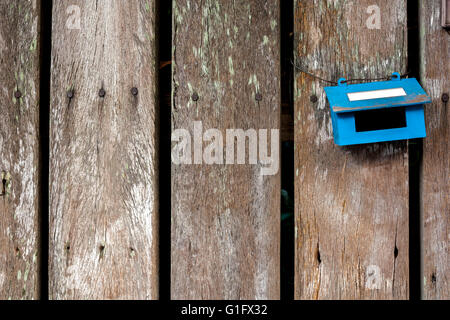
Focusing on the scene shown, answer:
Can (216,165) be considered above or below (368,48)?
below

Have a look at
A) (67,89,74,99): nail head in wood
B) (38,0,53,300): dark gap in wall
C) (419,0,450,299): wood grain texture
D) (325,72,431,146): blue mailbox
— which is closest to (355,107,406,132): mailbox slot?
(325,72,431,146): blue mailbox

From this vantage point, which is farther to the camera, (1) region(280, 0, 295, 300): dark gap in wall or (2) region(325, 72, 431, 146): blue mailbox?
(1) region(280, 0, 295, 300): dark gap in wall

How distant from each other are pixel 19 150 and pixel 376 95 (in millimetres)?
1178

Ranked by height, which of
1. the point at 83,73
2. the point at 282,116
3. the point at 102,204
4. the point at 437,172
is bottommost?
the point at 102,204

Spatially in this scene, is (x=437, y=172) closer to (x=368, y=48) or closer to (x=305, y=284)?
(x=368, y=48)

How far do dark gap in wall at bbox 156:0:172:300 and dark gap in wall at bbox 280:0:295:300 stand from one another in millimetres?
410

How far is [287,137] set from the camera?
4.20ft

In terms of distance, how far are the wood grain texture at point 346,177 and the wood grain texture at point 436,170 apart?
73mm

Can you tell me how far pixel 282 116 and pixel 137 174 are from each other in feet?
1.78

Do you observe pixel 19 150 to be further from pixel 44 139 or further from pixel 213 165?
pixel 213 165

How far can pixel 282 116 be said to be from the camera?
1.28m

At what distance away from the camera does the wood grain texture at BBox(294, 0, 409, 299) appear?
46.8 inches

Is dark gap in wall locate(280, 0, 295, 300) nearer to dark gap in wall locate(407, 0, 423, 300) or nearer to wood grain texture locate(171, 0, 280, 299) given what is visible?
wood grain texture locate(171, 0, 280, 299)

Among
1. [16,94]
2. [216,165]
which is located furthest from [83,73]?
[216,165]
